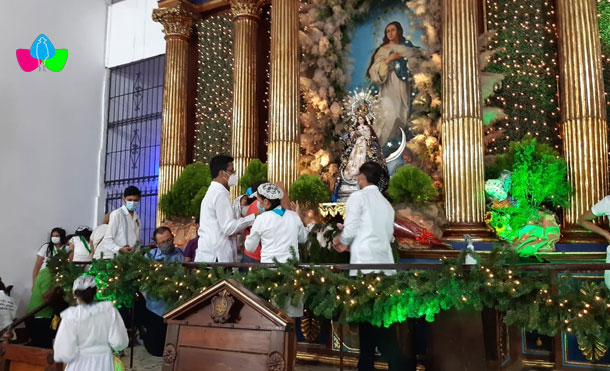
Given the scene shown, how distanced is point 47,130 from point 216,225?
8640 millimetres

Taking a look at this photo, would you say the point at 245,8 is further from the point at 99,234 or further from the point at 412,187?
the point at 99,234

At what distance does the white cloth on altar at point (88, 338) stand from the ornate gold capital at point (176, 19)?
9.71 meters

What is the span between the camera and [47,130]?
1230cm

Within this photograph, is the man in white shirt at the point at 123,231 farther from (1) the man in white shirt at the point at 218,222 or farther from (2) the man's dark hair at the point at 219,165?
(2) the man's dark hair at the point at 219,165

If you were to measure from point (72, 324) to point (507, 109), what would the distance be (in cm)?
753

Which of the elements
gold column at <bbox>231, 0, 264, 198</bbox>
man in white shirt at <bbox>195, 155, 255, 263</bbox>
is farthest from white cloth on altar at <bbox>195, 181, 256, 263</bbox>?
gold column at <bbox>231, 0, 264, 198</bbox>

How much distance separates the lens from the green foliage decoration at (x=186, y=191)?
1105cm

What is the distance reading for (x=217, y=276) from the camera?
4.93m

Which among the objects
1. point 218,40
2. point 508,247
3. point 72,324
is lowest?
point 72,324

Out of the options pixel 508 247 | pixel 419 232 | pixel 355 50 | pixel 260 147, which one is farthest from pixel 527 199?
pixel 260 147

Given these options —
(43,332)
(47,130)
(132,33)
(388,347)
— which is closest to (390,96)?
(388,347)

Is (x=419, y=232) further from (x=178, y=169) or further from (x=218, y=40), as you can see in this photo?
(x=218, y=40)

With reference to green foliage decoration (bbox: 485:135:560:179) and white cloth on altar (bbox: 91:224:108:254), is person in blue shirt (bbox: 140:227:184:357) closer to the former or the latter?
white cloth on altar (bbox: 91:224:108:254)

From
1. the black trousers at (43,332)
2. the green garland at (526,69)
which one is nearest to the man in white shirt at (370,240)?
the green garland at (526,69)
